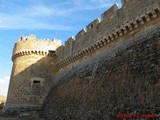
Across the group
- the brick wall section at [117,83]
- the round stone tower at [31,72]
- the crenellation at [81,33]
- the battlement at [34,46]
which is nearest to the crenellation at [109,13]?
the brick wall section at [117,83]

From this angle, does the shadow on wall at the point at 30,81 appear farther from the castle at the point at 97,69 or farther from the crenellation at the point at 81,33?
the crenellation at the point at 81,33

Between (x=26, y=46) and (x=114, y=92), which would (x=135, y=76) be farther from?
(x=26, y=46)

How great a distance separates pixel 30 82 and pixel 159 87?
12416mm

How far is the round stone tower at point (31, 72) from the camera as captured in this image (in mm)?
17359

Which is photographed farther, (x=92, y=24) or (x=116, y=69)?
(x=92, y=24)

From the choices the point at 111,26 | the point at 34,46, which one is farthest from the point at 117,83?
the point at 34,46

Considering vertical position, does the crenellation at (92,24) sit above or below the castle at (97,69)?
above

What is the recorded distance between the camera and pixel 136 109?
24.5 ft

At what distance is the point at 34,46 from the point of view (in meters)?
18.8

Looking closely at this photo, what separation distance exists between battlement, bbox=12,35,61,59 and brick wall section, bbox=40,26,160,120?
5553 mm

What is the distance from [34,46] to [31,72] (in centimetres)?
216

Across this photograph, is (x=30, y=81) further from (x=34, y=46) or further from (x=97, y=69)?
(x=97, y=69)

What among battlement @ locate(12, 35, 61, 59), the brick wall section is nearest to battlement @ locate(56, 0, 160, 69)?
the brick wall section

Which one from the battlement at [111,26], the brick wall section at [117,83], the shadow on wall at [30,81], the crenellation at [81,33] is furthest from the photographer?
the shadow on wall at [30,81]
